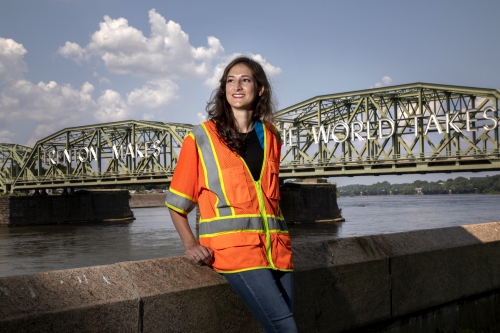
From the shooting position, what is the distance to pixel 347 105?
64.8m

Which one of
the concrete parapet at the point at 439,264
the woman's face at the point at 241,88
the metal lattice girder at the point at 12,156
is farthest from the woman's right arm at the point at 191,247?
the metal lattice girder at the point at 12,156

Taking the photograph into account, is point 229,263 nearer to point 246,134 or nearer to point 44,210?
point 246,134

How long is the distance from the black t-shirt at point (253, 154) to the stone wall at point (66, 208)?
6991 centimetres

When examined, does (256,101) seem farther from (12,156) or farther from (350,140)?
(12,156)

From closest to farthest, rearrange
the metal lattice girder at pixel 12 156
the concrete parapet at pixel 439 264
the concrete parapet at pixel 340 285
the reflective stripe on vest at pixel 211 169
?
the reflective stripe on vest at pixel 211 169
the concrete parapet at pixel 340 285
the concrete parapet at pixel 439 264
the metal lattice girder at pixel 12 156

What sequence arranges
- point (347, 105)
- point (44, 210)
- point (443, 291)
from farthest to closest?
point (44, 210), point (347, 105), point (443, 291)

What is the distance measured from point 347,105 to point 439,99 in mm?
10238

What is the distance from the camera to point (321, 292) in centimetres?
428

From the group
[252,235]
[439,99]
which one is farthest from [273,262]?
[439,99]

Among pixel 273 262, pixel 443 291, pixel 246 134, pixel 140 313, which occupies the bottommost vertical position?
Answer: pixel 443 291

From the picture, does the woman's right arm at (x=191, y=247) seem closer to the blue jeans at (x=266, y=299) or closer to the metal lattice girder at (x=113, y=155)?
the blue jeans at (x=266, y=299)

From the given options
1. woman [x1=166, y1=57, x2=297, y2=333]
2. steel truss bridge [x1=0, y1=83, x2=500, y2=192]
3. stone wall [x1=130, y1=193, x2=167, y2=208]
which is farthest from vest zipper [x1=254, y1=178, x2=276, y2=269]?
stone wall [x1=130, y1=193, x2=167, y2=208]

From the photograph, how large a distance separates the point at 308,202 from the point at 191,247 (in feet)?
200

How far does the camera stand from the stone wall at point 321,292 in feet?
10.2
